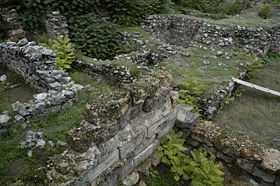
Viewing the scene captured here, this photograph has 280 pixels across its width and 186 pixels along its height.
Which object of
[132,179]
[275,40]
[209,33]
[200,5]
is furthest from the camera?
[200,5]

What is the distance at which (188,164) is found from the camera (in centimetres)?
600

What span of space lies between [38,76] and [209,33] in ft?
19.2

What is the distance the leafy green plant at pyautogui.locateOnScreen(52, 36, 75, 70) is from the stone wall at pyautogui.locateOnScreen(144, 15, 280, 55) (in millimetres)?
3313

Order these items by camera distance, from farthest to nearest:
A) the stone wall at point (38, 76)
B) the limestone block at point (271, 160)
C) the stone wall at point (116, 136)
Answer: the stone wall at point (38, 76), the limestone block at point (271, 160), the stone wall at point (116, 136)

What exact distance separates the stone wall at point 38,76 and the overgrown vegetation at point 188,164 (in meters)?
2.46

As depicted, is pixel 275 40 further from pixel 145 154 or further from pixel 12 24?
pixel 12 24

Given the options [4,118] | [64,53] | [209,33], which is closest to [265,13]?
[209,33]

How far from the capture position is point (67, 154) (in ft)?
15.5

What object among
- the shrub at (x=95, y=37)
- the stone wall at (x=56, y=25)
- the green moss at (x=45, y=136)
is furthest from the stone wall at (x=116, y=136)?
the stone wall at (x=56, y=25)

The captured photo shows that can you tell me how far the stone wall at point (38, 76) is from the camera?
6945 mm

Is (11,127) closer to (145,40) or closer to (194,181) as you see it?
(194,181)

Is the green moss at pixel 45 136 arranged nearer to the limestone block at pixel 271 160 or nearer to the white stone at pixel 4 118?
the white stone at pixel 4 118

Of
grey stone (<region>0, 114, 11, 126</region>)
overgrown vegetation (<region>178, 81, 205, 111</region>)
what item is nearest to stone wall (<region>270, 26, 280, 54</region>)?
overgrown vegetation (<region>178, 81, 205, 111</region>)

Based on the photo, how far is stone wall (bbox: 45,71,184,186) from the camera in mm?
4645
